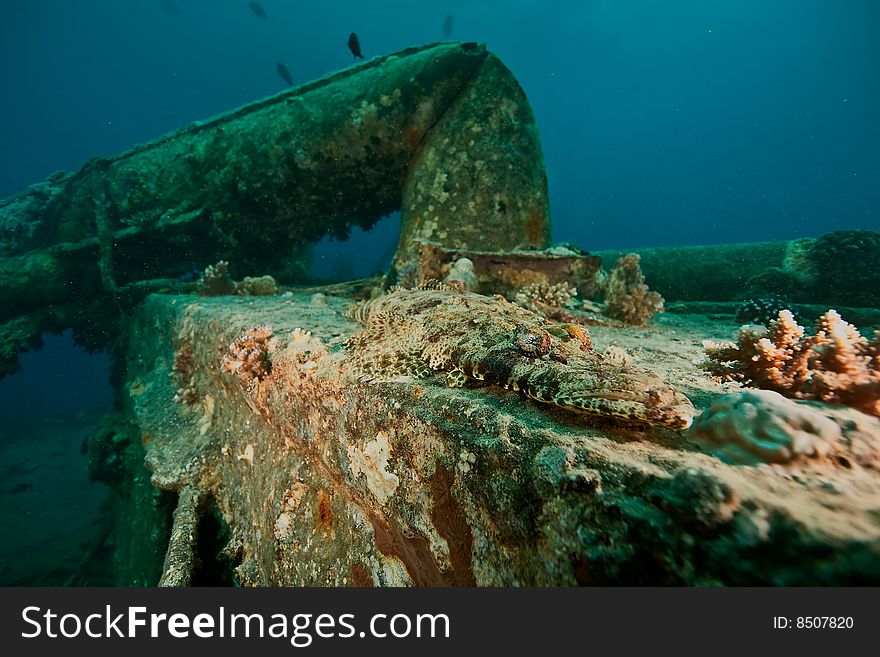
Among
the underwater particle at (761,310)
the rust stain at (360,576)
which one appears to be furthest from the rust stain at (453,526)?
the underwater particle at (761,310)

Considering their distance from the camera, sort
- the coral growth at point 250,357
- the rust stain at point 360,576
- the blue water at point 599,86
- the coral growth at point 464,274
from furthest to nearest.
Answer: the blue water at point 599,86
the coral growth at point 464,274
the coral growth at point 250,357
the rust stain at point 360,576

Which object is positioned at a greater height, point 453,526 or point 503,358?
point 503,358

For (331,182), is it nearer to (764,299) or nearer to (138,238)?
(138,238)

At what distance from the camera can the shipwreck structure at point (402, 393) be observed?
1.03m

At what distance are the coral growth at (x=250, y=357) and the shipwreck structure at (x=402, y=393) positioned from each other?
2cm

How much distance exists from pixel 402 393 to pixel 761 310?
20.7 ft

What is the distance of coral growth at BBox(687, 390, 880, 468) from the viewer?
1.13 m

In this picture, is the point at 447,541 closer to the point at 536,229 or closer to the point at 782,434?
the point at 782,434

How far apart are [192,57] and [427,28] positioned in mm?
54788

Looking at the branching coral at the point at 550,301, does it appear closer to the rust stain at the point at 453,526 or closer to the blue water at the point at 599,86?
the rust stain at the point at 453,526

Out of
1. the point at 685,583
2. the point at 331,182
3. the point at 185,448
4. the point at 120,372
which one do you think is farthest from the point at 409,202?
the point at 120,372

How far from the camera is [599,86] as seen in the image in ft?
408

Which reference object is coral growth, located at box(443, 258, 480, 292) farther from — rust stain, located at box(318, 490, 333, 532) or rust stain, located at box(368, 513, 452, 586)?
rust stain, located at box(368, 513, 452, 586)

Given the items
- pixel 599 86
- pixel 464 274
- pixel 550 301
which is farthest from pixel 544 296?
pixel 599 86
